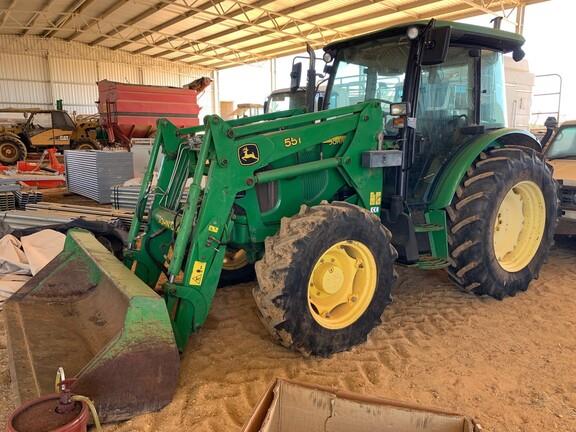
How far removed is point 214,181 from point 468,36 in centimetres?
241

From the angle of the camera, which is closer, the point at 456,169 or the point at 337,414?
the point at 337,414

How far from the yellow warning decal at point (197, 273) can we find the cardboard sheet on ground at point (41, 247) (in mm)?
2078

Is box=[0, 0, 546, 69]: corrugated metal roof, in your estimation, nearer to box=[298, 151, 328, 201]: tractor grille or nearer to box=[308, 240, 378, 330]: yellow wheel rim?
box=[298, 151, 328, 201]: tractor grille

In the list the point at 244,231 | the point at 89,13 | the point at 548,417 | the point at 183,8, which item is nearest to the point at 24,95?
the point at 89,13

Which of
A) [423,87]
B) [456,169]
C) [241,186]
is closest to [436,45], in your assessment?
[423,87]

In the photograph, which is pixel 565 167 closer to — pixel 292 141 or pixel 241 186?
pixel 292 141

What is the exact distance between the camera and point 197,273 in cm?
274

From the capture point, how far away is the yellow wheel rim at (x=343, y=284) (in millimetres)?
2967

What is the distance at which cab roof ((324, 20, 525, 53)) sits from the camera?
3485mm

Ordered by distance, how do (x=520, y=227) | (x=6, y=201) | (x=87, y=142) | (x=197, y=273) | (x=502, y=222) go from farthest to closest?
(x=87, y=142) → (x=6, y=201) → (x=520, y=227) → (x=502, y=222) → (x=197, y=273)

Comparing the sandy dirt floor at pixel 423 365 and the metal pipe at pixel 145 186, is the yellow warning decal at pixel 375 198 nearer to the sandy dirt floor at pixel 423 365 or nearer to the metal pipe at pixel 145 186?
the sandy dirt floor at pixel 423 365

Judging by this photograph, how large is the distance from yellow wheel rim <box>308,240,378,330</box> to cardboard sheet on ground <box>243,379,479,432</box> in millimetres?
1147

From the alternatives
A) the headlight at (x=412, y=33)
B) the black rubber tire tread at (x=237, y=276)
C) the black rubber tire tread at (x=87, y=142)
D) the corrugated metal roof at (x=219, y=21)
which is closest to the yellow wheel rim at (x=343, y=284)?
the black rubber tire tread at (x=237, y=276)

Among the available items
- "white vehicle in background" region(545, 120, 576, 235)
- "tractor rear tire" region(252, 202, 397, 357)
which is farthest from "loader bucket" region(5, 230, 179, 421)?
"white vehicle in background" region(545, 120, 576, 235)
